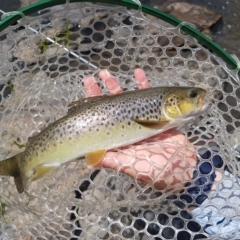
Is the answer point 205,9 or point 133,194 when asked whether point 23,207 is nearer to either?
point 133,194

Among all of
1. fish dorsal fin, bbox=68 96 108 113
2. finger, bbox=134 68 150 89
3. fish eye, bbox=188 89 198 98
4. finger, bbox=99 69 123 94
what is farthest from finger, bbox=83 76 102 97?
fish eye, bbox=188 89 198 98

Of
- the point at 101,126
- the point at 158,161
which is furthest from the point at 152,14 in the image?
the point at 158,161

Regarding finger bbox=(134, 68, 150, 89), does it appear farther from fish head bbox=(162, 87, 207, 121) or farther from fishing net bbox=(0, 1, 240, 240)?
fish head bbox=(162, 87, 207, 121)

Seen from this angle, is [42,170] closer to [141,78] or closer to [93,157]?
[93,157]

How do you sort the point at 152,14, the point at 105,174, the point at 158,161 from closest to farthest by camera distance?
the point at 158,161
the point at 152,14
the point at 105,174

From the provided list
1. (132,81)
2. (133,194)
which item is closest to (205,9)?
(132,81)

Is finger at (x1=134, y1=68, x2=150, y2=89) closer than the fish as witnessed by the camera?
No
